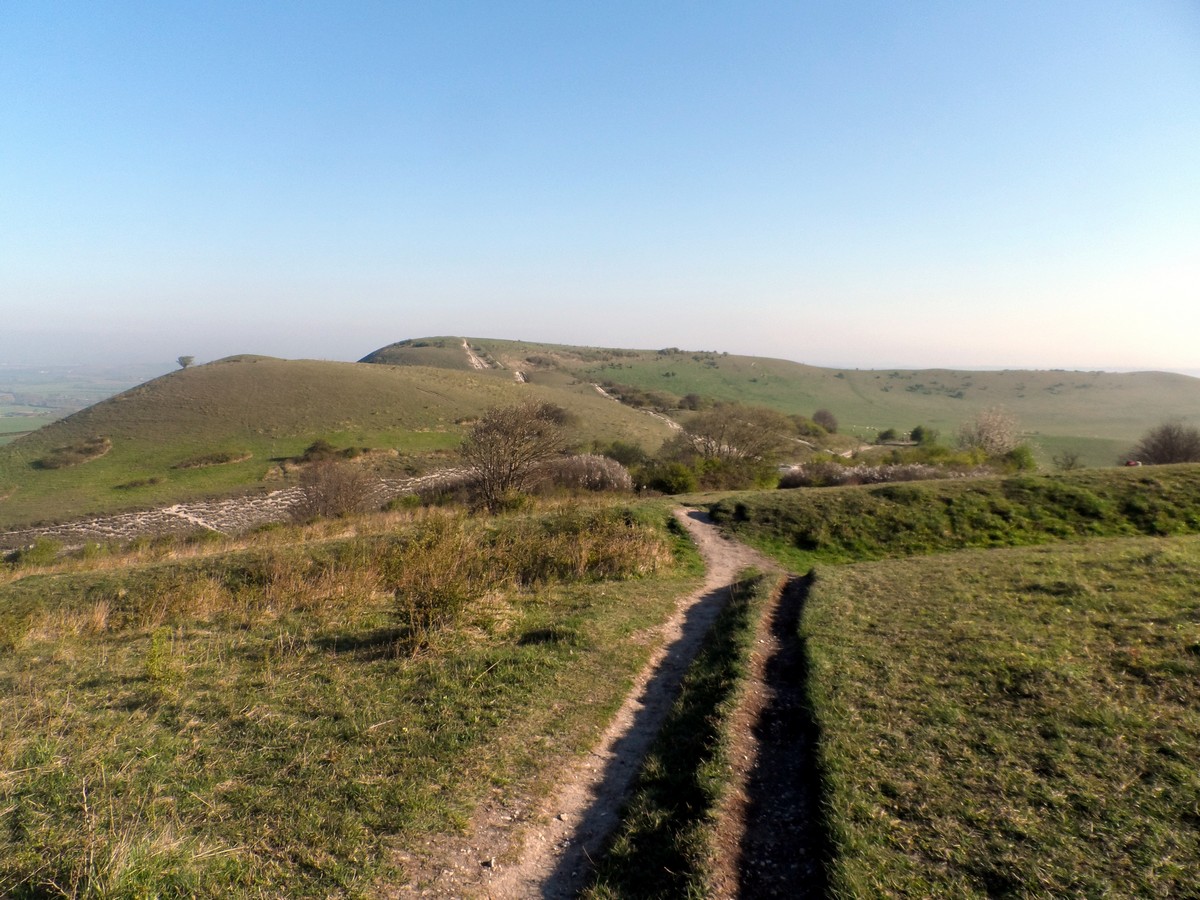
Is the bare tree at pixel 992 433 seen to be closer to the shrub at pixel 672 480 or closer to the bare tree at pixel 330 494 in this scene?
the shrub at pixel 672 480

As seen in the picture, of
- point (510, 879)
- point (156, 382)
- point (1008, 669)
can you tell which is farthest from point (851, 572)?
point (156, 382)

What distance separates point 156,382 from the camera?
2662 inches

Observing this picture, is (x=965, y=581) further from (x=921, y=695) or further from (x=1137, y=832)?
(x=1137, y=832)

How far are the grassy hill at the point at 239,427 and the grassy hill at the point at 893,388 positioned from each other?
39.5 meters

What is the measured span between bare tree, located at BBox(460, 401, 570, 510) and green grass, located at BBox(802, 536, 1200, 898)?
16374mm

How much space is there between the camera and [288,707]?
6480 mm

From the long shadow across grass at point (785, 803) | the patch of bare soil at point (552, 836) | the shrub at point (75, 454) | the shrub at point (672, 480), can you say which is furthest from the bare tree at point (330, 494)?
the shrub at point (75, 454)

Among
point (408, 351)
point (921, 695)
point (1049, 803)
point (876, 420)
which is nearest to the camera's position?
point (1049, 803)

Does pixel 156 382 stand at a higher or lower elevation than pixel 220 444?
higher

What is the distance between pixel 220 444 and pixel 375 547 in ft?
145

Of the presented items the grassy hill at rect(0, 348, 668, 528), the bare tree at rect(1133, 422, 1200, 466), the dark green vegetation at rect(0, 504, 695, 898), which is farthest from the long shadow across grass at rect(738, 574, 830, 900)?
the grassy hill at rect(0, 348, 668, 528)

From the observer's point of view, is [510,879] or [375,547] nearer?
[510,879]

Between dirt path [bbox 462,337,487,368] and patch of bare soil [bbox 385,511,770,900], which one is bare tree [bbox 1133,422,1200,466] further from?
dirt path [bbox 462,337,487,368]

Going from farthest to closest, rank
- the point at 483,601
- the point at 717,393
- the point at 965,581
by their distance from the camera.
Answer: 1. the point at 717,393
2. the point at 965,581
3. the point at 483,601
